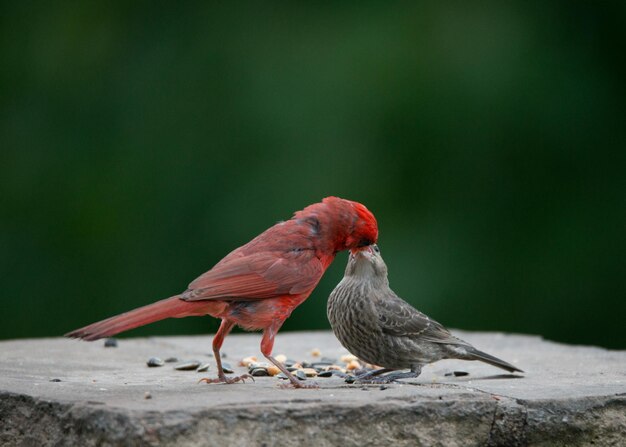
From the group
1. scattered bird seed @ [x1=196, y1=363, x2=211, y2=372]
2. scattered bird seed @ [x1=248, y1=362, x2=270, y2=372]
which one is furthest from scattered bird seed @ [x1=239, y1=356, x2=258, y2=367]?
scattered bird seed @ [x1=196, y1=363, x2=211, y2=372]

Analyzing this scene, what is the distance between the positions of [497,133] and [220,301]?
19.8ft

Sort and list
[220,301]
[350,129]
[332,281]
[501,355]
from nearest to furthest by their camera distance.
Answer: [220,301] < [501,355] < [332,281] < [350,129]

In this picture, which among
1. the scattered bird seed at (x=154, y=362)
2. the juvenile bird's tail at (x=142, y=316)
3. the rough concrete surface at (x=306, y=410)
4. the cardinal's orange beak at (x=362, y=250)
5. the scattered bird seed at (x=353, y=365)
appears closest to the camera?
the rough concrete surface at (x=306, y=410)

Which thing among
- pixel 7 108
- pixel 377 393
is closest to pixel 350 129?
pixel 7 108

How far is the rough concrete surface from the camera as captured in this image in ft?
13.1

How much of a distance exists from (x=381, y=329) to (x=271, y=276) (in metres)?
0.79

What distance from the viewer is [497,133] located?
34.2 ft

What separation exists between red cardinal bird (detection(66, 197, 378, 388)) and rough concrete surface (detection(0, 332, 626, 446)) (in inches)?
13.3

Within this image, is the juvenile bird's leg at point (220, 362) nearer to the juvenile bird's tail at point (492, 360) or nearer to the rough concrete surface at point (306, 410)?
the rough concrete surface at point (306, 410)

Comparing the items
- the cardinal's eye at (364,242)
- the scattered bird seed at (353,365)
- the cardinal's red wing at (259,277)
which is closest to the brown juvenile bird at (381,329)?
the cardinal's eye at (364,242)

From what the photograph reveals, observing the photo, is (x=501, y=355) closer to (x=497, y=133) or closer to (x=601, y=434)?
(x=601, y=434)

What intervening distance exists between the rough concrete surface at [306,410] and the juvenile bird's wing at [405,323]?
237mm

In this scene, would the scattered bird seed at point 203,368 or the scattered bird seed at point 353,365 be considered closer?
the scattered bird seed at point 203,368

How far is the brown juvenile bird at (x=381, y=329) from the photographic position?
5617mm
